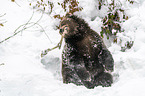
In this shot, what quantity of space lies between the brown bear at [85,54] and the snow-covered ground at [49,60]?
37 centimetres

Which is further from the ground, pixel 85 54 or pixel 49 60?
pixel 85 54

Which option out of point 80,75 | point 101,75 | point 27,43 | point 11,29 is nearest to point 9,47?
point 27,43

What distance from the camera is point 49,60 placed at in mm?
5070

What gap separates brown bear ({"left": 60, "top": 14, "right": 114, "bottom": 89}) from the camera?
373cm

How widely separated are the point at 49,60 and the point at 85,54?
4.88 ft

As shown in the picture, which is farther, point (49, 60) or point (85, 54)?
point (49, 60)

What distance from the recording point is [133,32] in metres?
5.01

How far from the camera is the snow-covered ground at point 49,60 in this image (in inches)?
122

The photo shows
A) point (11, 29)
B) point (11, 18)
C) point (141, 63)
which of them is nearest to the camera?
point (141, 63)

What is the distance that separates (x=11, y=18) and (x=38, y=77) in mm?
3043

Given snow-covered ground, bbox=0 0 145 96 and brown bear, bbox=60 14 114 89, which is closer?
snow-covered ground, bbox=0 0 145 96

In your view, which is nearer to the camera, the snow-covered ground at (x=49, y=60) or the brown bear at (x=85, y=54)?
the snow-covered ground at (x=49, y=60)

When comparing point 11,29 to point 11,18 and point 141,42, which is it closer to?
point 11,18

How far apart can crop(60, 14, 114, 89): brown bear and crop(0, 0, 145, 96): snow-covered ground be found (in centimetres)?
37
